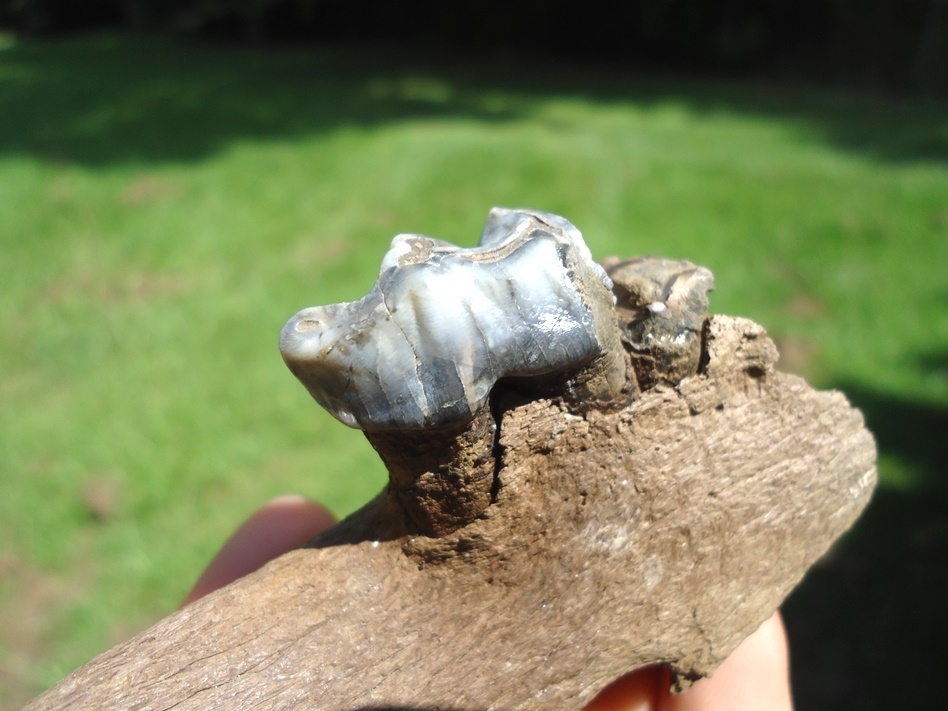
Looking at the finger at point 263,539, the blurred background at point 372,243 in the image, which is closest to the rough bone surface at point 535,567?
the finger at point 263,539

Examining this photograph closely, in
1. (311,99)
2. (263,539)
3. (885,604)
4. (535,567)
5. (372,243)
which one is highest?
(311,99)

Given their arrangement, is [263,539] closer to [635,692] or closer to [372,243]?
[635,692]

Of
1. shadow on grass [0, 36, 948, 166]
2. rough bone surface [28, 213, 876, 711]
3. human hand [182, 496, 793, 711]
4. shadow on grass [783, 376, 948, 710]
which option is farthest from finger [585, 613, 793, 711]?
shadow on grass [0, 36, 948, 166]

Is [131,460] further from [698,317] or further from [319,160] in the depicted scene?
[319,160]

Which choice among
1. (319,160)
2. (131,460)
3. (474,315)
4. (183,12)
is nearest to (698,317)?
(474,315)

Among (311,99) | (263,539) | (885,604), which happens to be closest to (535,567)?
(263,539)

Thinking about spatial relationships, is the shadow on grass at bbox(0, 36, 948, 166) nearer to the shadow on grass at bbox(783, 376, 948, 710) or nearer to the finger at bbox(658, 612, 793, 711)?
the shadow on grass at bbox(783, 376, 948, 710)
